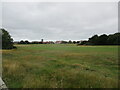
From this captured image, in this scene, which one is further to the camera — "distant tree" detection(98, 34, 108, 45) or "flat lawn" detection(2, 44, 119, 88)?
"distant tree" detection(98, 34, 108, 45)

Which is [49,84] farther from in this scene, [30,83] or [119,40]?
[119,40]

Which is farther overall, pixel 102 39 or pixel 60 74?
pixel 102 39

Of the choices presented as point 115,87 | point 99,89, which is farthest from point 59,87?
point 115,87

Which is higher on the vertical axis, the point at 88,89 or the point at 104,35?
the point at 104,35

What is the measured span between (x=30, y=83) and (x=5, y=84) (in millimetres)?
1099

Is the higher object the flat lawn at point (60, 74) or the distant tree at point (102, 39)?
the distant tree at point (102, 39)

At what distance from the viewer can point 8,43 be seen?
47.2 m

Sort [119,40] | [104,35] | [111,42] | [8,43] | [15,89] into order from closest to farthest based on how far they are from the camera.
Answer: [15,89], [8,43], [119,40], [111,42], [104,35]

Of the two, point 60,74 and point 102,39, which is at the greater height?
point 102,39

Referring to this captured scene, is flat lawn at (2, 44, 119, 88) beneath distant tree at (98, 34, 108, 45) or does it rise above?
beneath

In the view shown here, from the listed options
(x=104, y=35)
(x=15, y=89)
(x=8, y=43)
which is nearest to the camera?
(x=15, y=89)

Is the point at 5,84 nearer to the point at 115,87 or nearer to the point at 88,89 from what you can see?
the point at 88,89

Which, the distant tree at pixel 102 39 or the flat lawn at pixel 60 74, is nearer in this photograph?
the flat lawn at pixel 60 74

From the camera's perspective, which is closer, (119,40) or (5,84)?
(5,84)
